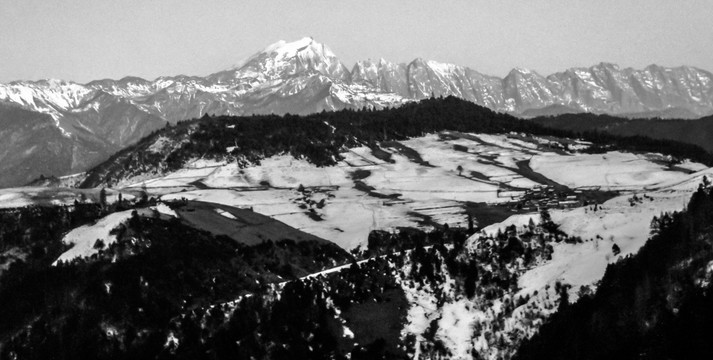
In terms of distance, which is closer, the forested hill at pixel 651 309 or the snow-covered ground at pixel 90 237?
the forested hill at pixel 651 309

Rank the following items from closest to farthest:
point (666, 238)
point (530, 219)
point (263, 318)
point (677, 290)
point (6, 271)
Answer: point (677, 290), point (666, 238), point (263, 318), point (530, 219), point (6, 271)

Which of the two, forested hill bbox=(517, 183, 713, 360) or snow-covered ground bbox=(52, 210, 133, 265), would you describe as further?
snow-covered ground bbox=(52, 210, 133, 265)

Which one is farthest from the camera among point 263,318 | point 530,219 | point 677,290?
point 530,219

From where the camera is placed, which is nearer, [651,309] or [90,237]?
[651,309]

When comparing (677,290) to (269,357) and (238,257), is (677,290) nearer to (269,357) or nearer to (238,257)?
(269,357)

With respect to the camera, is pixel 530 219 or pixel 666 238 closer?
pixel 666 238

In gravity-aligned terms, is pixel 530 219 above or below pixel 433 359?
above

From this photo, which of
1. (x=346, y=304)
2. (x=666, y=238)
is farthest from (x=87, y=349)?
(x=666, y=238)
